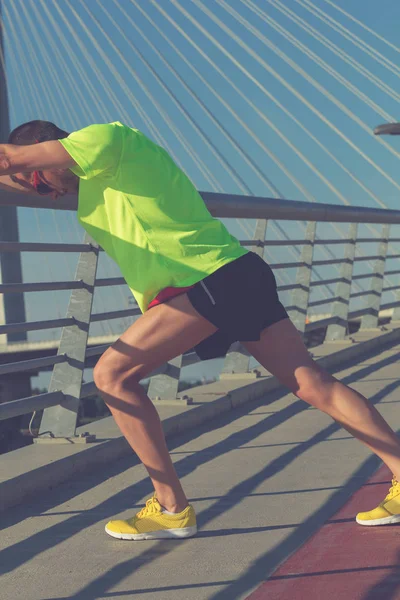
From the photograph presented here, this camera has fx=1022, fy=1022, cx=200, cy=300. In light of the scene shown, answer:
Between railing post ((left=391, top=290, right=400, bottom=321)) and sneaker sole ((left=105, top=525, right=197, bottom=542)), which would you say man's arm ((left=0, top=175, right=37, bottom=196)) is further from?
railing post ((left=391, top=290, right=400, bottom=321))

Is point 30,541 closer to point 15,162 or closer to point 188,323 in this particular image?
point 188,323

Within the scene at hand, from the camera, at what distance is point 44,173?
10.6 ft

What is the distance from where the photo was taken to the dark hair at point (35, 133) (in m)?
3.19

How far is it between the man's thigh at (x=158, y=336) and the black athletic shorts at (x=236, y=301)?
45mm

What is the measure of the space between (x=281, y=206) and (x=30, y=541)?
12.7 ft

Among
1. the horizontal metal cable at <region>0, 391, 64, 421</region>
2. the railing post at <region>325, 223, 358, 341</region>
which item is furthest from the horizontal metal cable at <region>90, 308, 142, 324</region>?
the railing post at <region>325, 223, 358, 341</region>

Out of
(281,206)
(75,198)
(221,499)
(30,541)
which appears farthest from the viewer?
(281,206)

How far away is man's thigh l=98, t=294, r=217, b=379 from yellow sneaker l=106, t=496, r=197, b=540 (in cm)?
52

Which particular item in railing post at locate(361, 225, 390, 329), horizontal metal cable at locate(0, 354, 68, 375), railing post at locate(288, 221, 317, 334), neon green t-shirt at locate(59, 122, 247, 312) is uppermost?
neon green t-shirt at locate(59, 122, 247, 312)

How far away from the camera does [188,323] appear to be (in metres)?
3.37

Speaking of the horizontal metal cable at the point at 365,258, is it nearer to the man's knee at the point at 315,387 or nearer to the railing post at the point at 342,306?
the railing post at the point at 342,306

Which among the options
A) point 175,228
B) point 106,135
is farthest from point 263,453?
point 106,135

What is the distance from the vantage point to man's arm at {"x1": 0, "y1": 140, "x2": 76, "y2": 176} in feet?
9.86

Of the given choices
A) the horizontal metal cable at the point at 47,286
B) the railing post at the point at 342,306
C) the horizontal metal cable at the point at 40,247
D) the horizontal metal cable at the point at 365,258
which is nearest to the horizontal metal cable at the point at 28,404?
the horizontal metal cable at the point at 47,286
